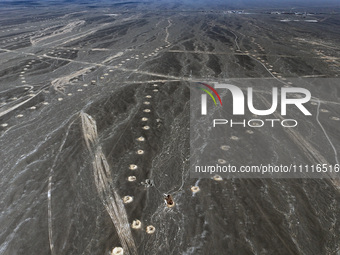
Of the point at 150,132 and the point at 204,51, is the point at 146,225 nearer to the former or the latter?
the point at 150,132

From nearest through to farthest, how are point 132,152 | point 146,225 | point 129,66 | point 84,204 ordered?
point 146,225
point 84,204
point 132,152
point 129,66

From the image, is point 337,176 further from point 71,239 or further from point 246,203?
point 71,239

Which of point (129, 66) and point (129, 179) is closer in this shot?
point (129, 179)

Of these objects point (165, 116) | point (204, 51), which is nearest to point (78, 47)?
point (204, 51)

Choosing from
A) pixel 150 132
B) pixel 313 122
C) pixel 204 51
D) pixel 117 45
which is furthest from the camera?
pixel 117 45

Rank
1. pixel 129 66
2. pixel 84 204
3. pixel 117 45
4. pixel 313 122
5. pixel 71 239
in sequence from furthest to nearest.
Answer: pixel 117 45
pixel 129 66
pixel 313 122
pixel 84 204
pixel 71 239

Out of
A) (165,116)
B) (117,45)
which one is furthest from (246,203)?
(117,45)

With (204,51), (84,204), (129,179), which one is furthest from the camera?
(204,51)

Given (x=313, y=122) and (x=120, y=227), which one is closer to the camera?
(x=120, y=227)
